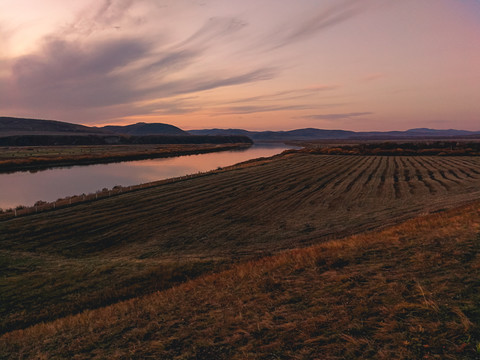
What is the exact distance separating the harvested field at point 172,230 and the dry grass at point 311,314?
2640mm

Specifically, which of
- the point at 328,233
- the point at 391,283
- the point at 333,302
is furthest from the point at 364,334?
the point at 328,233

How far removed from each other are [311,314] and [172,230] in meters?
15.5

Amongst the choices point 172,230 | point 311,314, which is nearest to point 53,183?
point 172,230

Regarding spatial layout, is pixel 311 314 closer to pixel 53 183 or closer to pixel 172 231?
pixel 172 231

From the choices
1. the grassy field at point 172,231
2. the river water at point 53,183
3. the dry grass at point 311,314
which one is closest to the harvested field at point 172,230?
the grassy field at point 172,231

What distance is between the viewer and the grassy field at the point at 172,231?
12.2 m

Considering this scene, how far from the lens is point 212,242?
18.0 meters

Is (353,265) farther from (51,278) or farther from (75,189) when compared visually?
(75,189)

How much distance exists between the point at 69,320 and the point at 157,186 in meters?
29.6

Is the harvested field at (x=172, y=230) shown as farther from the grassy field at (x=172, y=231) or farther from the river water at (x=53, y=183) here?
the river water at (x=53, y=183)

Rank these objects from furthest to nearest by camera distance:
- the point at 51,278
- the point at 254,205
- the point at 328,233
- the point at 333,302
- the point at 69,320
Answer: the point at 254,205, the point at 328,233, the point at 51,278, the point at 69,320, the point at 333,302

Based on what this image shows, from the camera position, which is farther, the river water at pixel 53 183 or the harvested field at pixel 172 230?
the river water at pixel 53 183

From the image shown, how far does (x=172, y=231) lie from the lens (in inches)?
816

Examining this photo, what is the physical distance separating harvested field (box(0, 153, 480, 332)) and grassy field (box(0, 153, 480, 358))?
0.07 metres
